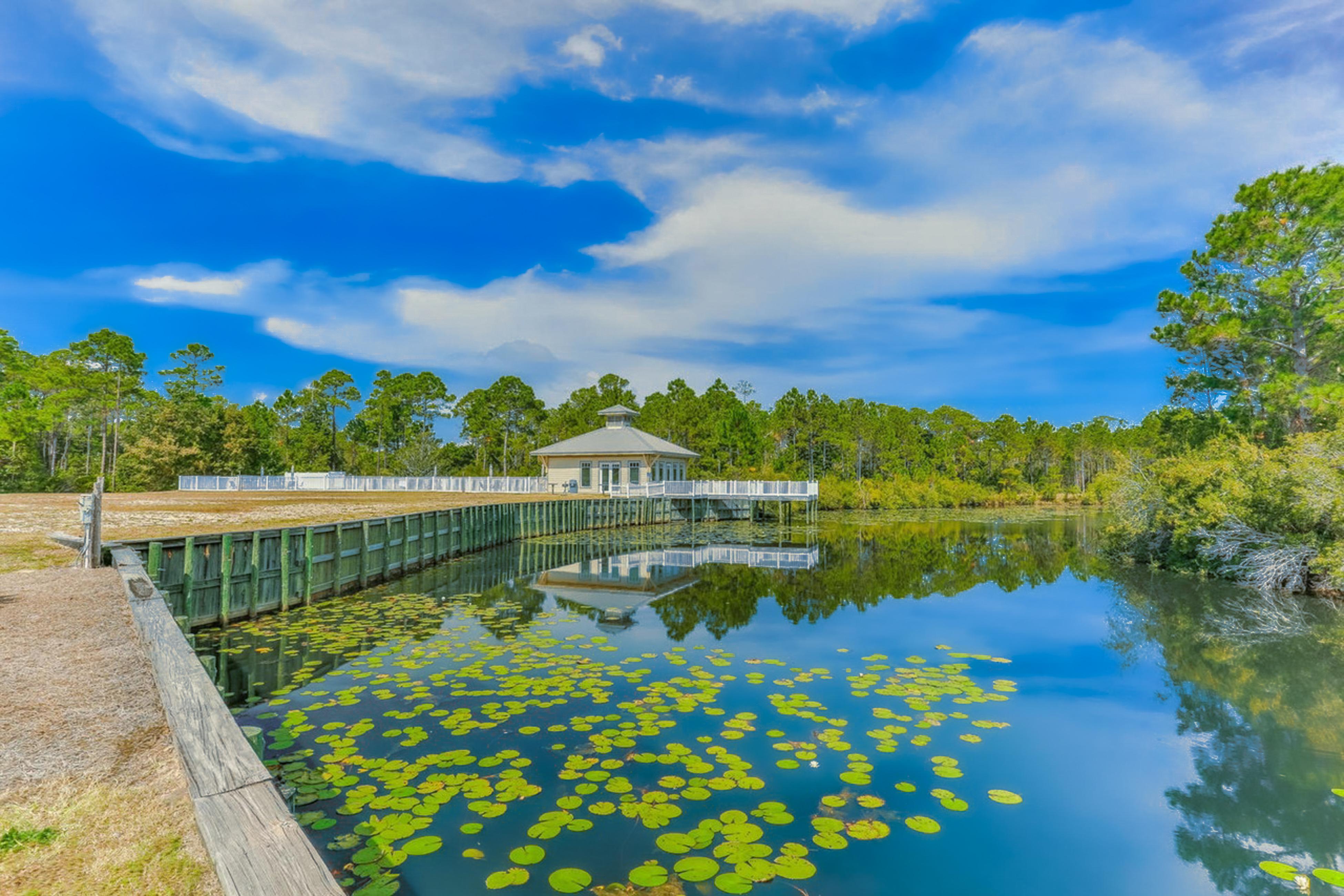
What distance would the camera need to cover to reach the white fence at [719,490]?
3372cm

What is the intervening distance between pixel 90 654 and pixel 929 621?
1116 centimetres

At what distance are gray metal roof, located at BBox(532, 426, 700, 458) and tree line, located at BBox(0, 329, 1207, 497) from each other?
29.2 feet

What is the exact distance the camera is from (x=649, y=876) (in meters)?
3.77

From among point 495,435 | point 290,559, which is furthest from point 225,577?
point 495,435

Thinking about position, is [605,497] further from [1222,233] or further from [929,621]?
[1222,233]

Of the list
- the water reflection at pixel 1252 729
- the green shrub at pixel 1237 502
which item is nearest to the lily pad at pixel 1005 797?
the water reflection at pixel 1252 729

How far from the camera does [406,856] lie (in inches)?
157

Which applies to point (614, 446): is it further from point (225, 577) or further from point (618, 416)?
point (225, 577)

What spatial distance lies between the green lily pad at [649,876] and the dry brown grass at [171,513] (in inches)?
392

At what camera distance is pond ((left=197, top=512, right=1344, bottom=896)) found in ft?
13.3

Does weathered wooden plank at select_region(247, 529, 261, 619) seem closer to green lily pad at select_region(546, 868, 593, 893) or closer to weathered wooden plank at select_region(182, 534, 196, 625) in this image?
weathered wooden plank at select_region(182, 534, 196, 625)

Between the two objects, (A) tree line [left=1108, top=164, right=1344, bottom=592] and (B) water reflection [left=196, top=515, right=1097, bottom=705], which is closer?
(B) water reflection [left=196, top=515, right=1097, bottom=705]

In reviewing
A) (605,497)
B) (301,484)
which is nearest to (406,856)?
(605,497)

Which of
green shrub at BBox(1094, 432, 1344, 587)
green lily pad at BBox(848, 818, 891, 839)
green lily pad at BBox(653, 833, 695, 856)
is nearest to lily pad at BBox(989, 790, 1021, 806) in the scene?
green lily pad at BBox(848, 818, 891, 839)
